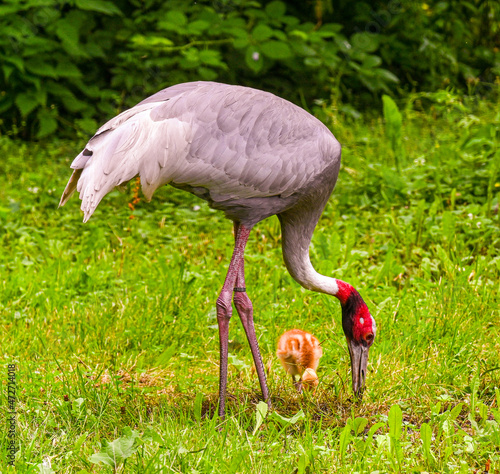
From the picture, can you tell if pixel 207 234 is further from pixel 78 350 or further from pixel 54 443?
pixel 54 443

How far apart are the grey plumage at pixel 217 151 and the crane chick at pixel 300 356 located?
58cm

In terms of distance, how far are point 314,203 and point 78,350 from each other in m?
1.39

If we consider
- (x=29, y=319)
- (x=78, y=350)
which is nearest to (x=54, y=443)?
(x=78, y=350)

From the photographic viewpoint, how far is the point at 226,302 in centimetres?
351

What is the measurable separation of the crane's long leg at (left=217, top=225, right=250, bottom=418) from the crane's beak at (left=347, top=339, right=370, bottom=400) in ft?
1.91

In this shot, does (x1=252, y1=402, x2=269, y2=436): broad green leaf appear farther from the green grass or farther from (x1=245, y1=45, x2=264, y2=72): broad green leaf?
(x1=245, y1=45, x2=264, y2=72): broad green leaf

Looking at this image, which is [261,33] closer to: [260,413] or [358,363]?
[358,363]

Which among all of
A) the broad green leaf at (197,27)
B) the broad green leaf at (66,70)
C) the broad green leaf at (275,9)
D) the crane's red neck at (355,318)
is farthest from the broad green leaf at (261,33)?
the crane's red neck at (355,318)

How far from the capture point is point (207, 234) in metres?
5.60

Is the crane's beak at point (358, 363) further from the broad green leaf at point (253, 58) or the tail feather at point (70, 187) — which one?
the broad green leaf at point (253, 58)

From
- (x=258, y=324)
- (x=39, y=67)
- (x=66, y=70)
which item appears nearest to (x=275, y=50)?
(x=66, y=70)

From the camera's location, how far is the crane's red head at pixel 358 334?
347cm

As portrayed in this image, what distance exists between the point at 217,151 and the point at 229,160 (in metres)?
0.07

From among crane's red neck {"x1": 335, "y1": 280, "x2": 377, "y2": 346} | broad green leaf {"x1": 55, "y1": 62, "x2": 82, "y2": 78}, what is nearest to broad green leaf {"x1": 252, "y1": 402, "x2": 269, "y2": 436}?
crane's red neck {"x1": 335, "y1": 280, "x2": 377, "y2": 346}
